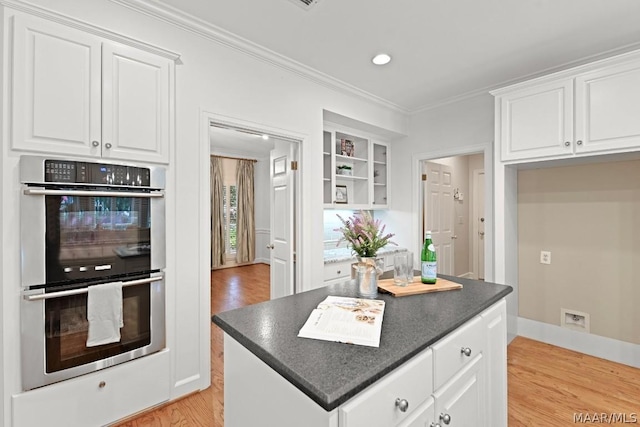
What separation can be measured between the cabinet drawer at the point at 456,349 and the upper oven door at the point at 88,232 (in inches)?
70.5

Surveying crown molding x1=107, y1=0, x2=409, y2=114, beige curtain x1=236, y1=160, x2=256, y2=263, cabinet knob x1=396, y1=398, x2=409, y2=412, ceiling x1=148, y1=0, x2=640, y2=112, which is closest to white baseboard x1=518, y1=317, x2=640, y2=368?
ceiling x1=148, y1=0, x2=640, y2=112

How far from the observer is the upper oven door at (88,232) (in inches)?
62.9

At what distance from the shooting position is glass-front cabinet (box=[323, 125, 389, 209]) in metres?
3.69

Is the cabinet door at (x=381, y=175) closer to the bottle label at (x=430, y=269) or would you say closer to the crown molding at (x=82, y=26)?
the bottle label at (x=430, y=269)

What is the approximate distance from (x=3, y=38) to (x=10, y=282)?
1.27 metres

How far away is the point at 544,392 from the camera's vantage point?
89.1 inches

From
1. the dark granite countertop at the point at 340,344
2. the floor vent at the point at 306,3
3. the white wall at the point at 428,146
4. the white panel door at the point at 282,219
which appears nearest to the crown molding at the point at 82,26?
the floor vent at the point at 306,3

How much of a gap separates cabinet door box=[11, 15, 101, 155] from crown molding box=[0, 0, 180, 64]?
1.3 inches

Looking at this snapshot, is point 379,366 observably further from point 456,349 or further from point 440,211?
point 440,211

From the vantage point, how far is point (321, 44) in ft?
8.30

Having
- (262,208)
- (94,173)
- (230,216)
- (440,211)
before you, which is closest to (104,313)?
(94,173)

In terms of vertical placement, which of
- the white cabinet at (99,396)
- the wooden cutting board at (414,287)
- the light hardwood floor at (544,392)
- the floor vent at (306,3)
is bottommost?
the light hardwood floor at (544,392)

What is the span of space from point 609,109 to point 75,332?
4001mm

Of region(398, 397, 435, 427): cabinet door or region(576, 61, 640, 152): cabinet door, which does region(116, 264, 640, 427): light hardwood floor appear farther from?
region(576, 61, 640, 152): cabinet door
